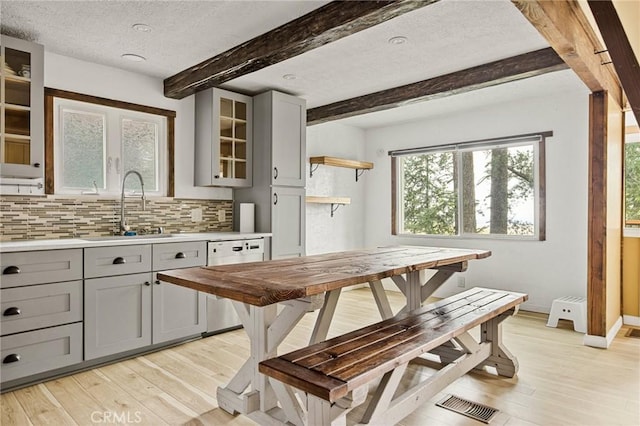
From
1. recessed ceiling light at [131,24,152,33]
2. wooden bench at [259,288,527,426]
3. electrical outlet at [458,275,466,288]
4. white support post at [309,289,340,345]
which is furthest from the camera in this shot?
electrical outlet at [458,275,466,288]

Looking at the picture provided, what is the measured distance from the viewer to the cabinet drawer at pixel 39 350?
2.52m

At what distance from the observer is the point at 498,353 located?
280cm

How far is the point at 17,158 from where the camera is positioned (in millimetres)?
2887

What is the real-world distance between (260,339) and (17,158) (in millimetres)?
2230

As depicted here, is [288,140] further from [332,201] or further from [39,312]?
[39,312]

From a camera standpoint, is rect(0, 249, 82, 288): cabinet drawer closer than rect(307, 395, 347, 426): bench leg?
No

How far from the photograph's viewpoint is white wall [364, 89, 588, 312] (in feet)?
14.0

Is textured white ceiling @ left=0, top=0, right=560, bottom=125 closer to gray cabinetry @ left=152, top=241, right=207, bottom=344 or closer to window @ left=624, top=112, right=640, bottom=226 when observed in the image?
gray cabinetry @ left=152, top=241, right=207, bottom=344

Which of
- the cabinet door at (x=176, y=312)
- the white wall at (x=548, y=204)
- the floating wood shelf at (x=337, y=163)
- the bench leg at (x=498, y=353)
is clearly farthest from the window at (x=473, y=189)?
the cabinet door at (x=176, y=312)

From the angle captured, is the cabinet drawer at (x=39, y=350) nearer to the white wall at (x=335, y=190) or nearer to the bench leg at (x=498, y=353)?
the bench leg at (x=498, y=353)

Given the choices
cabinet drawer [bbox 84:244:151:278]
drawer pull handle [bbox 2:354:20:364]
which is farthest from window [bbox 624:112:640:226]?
drawer pull handle [bbox 2:354:20:364]

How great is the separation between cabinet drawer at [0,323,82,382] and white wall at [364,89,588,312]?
4.07m

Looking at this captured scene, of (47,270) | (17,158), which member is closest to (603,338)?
(47,270)

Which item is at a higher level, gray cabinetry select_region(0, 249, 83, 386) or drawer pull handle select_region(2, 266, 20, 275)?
drawer pull handle select_region(2, 266, 20, 275)
